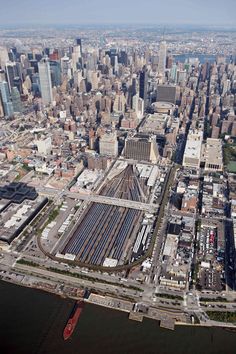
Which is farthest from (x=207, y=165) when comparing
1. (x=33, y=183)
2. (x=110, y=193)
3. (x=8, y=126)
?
(x=8, y=126)

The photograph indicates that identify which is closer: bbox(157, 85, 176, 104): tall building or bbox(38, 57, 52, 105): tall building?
bbox(157, 85, 176, 104): tall building

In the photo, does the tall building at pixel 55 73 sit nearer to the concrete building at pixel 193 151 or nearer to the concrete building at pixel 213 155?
the concrete building at pixel 193 151

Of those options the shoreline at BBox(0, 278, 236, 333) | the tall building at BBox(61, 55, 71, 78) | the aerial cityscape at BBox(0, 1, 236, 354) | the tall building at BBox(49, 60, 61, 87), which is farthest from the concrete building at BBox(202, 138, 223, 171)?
the tall building at BBox(61, 55, 71, 78)

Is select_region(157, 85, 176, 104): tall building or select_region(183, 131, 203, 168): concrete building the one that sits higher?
select_region(157, 85, 176, 104): tall building

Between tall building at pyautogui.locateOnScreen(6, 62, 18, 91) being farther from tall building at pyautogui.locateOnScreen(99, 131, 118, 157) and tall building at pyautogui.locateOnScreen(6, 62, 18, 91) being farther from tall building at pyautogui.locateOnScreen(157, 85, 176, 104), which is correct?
tall building at pyautogui.locateOnScreen(99, 131, 118, 157)

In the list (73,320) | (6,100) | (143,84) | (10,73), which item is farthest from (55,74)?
(73,320)

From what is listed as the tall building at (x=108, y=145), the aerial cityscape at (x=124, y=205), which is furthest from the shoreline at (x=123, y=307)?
the tall building at (x=108, y=145)

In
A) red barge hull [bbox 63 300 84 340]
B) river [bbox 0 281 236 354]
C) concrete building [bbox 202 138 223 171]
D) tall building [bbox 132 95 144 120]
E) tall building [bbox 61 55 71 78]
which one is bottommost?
river [bbox 0 281 236 354]
